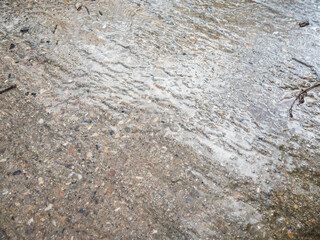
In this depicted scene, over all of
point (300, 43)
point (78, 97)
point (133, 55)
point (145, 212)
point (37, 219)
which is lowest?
point (37, 219)

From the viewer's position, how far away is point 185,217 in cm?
158

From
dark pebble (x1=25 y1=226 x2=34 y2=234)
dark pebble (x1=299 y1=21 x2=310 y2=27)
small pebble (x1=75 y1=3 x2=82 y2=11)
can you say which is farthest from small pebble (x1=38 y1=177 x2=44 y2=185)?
dark pebble (x1=299 y1=21 x2=310 y2=27)

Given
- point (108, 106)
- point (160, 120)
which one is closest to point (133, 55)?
point (108, 106)

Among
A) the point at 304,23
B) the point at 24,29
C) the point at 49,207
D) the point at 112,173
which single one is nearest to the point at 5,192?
the point at 49,207

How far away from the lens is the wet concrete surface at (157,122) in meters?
1.59

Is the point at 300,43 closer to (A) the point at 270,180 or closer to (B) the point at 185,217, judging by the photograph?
(A) the point at 270,180

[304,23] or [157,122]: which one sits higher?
[304,23]

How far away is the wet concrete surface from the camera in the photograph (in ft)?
5.21

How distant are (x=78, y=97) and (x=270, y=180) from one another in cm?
171

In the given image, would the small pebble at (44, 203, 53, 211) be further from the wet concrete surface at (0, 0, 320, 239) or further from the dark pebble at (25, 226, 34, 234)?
the dark pebble at (25, 226, 34, 234)

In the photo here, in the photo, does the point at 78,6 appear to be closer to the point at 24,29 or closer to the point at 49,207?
the point at 24,29

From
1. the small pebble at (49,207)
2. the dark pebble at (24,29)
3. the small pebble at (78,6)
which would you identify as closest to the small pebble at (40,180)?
the small pebble at (49,207)

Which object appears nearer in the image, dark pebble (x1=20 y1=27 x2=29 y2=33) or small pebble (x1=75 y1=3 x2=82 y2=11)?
dark pebble (x1=20 y1=27 x2=29 y2=33)

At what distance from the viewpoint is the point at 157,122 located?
2.07m
